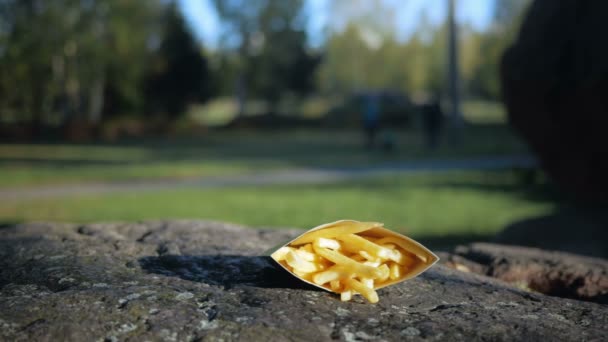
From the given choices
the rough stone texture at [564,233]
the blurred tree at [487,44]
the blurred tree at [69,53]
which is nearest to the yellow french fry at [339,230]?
the rough stone texture at [564,233]

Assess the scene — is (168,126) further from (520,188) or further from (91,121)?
(520,188)

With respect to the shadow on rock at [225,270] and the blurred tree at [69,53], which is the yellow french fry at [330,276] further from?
the blurred tree at [69,53]

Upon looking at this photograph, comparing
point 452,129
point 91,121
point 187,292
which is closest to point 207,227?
point 187,292

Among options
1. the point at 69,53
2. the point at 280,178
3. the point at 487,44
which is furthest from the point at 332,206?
the point at 487,44

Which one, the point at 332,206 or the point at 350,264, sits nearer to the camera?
the point at 350,264

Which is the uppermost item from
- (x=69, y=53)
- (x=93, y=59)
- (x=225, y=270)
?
(x=69, y=53)

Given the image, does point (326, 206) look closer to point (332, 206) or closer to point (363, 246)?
point (332, 206)

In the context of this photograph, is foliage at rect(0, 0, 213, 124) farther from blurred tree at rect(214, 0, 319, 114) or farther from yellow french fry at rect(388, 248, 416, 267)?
yellow french fry at rect(388, 248, 416, 267)
